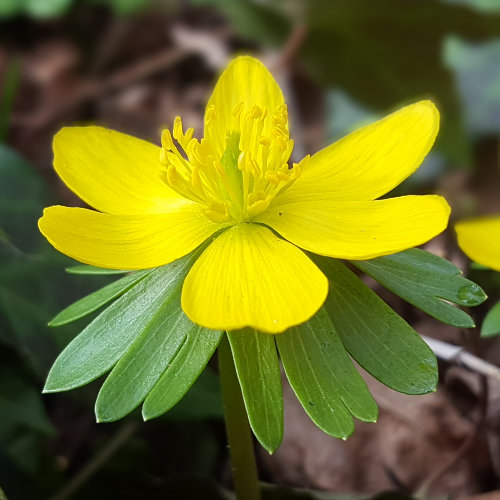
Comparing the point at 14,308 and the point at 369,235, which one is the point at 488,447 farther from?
the point at 14,308

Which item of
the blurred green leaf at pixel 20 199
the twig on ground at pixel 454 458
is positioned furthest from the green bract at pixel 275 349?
the blurred green leaf at pixel 20 199

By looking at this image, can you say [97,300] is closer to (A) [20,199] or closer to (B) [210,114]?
(B) [210,114]

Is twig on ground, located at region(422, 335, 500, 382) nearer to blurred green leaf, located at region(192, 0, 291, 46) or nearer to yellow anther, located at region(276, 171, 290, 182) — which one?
yellow anther, located at region(276, 171, 290, 182)

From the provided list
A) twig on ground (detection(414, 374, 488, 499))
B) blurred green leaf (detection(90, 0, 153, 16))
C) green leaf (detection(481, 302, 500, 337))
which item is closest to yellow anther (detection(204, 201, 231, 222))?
green leaf (detection(481, 302, 500, 337))

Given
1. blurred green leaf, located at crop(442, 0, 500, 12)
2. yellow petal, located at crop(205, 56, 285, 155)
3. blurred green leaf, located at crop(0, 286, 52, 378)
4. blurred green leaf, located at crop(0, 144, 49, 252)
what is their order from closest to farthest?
yellow petal, located at crop(205, 56, 285, 155)
blurred green leaf, located at crop(0, 286, 52, 378)
blurred green leaf, located at crop(0, 144, 49, 252)
blurred green leaf, located at crop(442, 0, 500, 12)

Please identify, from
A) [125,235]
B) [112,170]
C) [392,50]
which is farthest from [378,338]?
[392,50]

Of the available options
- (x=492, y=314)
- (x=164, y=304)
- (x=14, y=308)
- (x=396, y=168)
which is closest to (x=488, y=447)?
(x=492, y=314)
